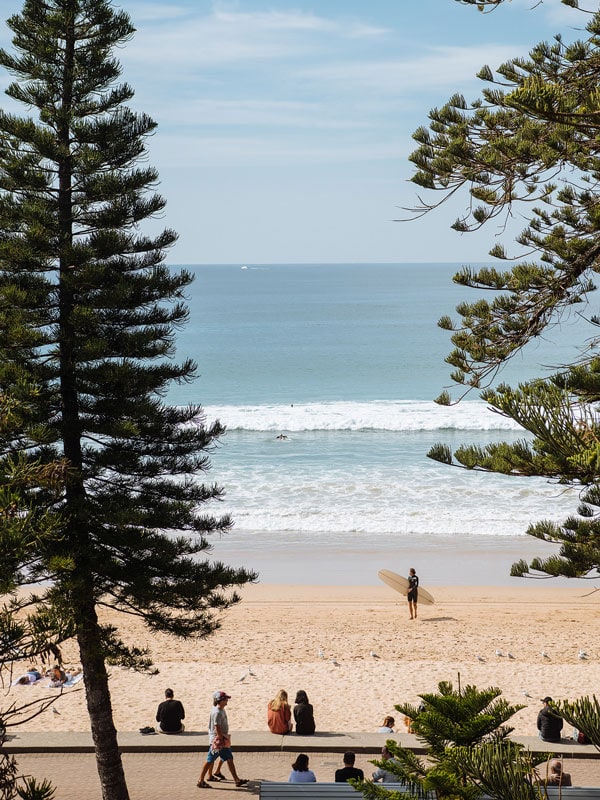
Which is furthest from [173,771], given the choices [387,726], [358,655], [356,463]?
[356,463]

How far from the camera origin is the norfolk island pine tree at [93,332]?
30.4ft

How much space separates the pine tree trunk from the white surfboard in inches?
355

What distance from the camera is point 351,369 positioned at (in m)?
55.3

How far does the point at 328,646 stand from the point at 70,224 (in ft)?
28.5

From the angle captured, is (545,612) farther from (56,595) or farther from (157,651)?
(56,595)

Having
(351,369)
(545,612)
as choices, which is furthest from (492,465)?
(351,369)

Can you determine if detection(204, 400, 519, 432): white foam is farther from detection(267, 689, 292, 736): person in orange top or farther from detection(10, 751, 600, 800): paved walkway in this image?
detection(10, 751, 600, 800): paved walkway

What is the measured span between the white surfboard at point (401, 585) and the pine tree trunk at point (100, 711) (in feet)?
29.6

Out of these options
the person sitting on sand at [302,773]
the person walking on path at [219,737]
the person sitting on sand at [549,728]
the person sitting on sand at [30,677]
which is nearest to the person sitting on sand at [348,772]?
the person sitting on sand at [302,773]

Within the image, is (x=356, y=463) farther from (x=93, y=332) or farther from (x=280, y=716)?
(x=93, y=332)

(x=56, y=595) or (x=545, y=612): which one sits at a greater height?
(x=56, y=595)

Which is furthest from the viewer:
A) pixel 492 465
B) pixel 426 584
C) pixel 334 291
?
pixel 334 291

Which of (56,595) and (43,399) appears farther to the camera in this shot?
(43,399)

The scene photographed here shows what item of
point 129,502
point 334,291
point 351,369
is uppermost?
point 334,291
